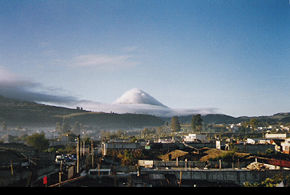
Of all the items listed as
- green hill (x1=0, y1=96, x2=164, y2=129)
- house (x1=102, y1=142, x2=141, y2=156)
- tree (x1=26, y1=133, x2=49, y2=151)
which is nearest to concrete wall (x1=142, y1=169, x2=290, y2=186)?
tree (x1=26, y1=133, x2=49, y2=151)

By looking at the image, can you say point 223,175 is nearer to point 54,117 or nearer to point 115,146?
point 115,146

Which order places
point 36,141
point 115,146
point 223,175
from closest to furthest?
point 223,175, point 36,141, point 115,146

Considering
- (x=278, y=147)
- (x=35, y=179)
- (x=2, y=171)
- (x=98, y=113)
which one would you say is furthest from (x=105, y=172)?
(x=98, y=113)

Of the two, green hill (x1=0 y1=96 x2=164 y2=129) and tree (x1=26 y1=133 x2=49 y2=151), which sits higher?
green hill (x1=0 y1=96 x2=164 y2=129)

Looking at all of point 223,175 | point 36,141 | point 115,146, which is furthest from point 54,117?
point 223,175

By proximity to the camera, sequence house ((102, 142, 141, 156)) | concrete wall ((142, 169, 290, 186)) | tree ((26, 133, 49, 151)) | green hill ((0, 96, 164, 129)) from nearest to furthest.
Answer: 1. concrete wall ((142, 169, 290, 186))
2. tree ((26, 133, 49, 151))
3. house ((102, 142, 141, 156))
4. green hill ((0, 96, 164, 129))

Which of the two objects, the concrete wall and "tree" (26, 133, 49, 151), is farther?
"tree" (26, 133, 49, 151)

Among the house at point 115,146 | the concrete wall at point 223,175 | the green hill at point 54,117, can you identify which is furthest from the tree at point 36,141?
the green hill at point 54,117

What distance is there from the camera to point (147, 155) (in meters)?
24.5

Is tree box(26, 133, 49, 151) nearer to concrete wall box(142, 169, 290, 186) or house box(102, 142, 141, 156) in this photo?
house box(102, 142, 141, 156)

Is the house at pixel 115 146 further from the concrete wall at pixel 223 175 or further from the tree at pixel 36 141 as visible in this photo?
the concrete wall at pixel 223 175

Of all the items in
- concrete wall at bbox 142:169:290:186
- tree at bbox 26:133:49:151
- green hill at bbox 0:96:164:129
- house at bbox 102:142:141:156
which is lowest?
concrete wall at bbox 142:169:290:186
